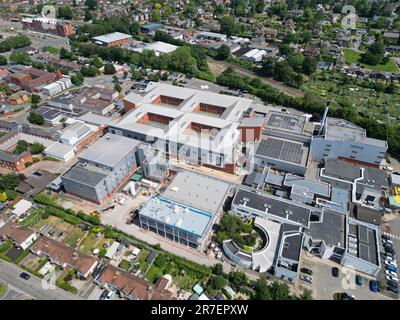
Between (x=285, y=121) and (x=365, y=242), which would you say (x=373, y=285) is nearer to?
(x=365, y=242)

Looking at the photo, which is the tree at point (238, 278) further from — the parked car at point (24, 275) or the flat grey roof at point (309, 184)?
the parked car at point (24, 275)

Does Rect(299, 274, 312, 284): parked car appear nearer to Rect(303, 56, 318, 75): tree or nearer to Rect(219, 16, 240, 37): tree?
Rect(303, 56, 318, 75): tree

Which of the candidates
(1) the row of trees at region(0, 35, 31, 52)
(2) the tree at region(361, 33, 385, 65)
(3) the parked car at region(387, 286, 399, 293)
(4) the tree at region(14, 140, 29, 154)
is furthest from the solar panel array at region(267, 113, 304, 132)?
(1) the row of trees at region(0, 35, 31, 52)

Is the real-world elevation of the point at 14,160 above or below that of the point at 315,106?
below

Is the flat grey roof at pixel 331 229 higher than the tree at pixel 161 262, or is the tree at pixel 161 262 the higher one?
the flat grey roof at pixel 331 229

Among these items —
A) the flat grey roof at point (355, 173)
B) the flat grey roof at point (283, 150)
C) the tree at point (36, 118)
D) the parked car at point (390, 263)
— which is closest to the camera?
the parked car at point (390, 263)

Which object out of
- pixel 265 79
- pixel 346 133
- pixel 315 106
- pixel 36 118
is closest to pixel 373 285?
pixel 346 133

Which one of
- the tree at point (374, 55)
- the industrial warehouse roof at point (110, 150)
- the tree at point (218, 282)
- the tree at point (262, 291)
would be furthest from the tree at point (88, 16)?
the tree at point (262, 291)

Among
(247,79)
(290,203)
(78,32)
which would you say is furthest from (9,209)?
(78,32)
